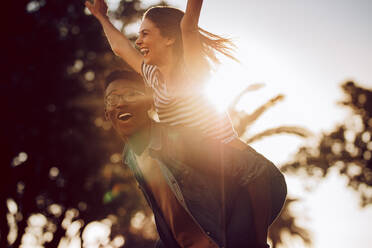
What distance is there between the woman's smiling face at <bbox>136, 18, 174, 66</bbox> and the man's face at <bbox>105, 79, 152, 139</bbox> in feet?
0.88

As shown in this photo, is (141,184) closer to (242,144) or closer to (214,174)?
(214,174)

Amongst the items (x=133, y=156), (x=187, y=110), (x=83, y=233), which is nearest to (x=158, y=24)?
(x=187, y=110)

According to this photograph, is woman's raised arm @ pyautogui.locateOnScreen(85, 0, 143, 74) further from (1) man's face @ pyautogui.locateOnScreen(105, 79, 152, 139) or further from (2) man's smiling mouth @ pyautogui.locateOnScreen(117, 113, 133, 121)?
(2) man's smiling mouth @ pyautogui.locateOnScreen(117, 113, 133, 121)

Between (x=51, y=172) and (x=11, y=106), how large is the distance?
306 cm

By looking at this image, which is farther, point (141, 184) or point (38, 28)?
point (38, 28)

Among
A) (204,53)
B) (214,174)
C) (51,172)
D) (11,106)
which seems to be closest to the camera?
(214,174)

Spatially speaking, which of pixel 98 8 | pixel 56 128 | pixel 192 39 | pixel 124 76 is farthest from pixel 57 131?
pixel 192 39

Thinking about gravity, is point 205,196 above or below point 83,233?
above

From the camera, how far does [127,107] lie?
2975mm

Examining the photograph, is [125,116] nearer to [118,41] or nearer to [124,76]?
[124,76]

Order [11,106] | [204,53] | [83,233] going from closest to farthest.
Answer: [204,53]
[11,106]
[83,233]

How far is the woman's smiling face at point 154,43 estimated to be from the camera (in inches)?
117

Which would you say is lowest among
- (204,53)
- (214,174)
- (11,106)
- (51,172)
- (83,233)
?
(83,233)

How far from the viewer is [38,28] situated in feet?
52.1
